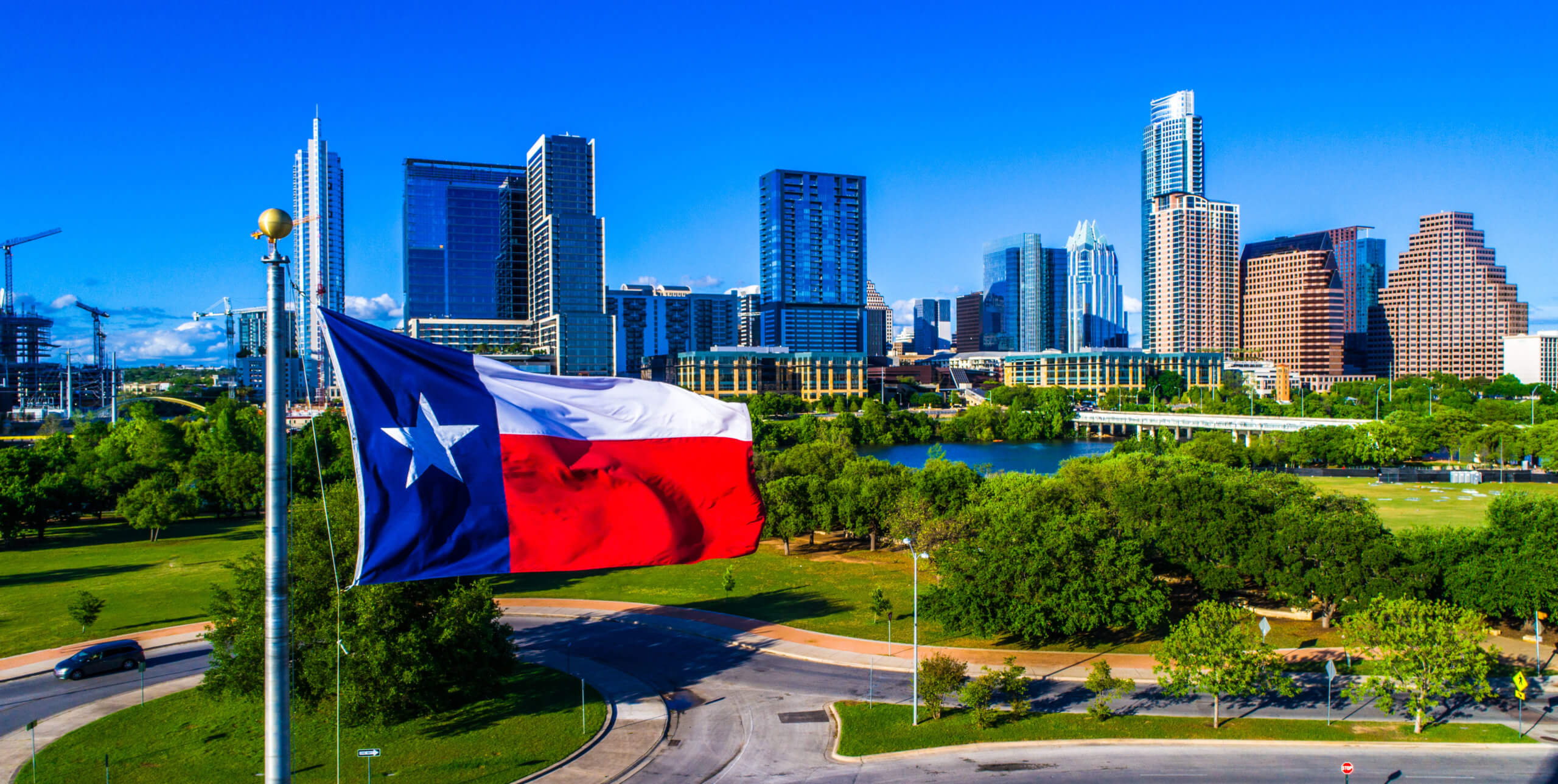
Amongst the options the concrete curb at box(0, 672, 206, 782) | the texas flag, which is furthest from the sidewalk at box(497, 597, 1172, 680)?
the texas flag

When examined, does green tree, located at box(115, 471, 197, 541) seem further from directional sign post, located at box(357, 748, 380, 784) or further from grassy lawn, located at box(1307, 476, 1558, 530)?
grassy lawn, located at box(1307, 476, 1558, 530)

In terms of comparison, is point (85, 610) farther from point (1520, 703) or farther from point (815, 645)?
point (1520, 703)

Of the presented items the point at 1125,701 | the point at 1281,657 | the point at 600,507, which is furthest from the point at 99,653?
the point at 1281,657

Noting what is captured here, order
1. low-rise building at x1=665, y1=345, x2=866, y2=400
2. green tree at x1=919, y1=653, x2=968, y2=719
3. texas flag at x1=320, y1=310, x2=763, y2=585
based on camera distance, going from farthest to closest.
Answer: low-rise building at x1=665, y1=345, x2=866, y2=400, green tree at x1=919, y1=653, x2=968, y2=719, texas flag at x1=320, y1=310, x2=763, y2=585

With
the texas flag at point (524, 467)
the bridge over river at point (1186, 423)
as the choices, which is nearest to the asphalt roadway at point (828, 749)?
the texas flag at point (524, 467)

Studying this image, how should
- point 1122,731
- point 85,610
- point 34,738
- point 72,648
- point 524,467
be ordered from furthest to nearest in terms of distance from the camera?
1. point 85,610
2. point 72,648
3. point 1122,731
4. point 34,738
5. point 524,467

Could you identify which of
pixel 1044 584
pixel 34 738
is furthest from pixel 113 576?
pixel 1044 584

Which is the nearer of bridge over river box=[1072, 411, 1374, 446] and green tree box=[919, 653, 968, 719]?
green tree box=[919, 653, 968, 719]
